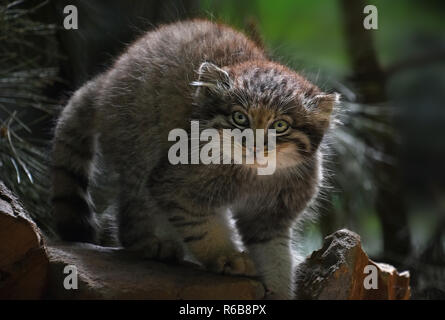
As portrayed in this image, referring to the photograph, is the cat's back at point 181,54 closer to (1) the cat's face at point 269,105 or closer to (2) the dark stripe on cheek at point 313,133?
(1) the cat's face at point 269,105

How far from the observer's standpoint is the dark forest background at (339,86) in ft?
12.0

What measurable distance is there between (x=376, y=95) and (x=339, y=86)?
458 millimetres

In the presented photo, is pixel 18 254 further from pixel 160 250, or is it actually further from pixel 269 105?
pixel 269 105

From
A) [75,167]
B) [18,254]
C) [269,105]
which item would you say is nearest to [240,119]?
[269,105]

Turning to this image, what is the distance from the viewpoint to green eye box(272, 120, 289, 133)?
269 centimetres

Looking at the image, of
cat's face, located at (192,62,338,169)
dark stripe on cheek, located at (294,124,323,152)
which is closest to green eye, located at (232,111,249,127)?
cat's face, located at (192,62,338,169)

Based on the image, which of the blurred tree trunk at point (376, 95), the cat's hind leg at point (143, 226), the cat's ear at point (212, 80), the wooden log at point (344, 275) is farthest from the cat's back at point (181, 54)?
the blurred tree trunk at point (376, 95)

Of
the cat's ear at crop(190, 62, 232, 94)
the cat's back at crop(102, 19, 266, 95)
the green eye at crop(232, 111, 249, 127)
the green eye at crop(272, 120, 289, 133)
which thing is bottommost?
the green eye at crop(272, 120, 289, 133)

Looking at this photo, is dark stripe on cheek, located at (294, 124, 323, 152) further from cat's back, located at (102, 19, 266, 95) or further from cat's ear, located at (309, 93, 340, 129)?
cat's back, located at (102, 19, 266, 95)

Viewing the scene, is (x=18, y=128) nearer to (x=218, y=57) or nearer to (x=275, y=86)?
(x=218, y=57)

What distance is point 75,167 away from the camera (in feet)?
11.3

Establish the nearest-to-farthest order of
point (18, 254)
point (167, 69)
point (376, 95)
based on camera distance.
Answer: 1. point (18, 254)
2. point (167, 69)
3. point (376, 95)
